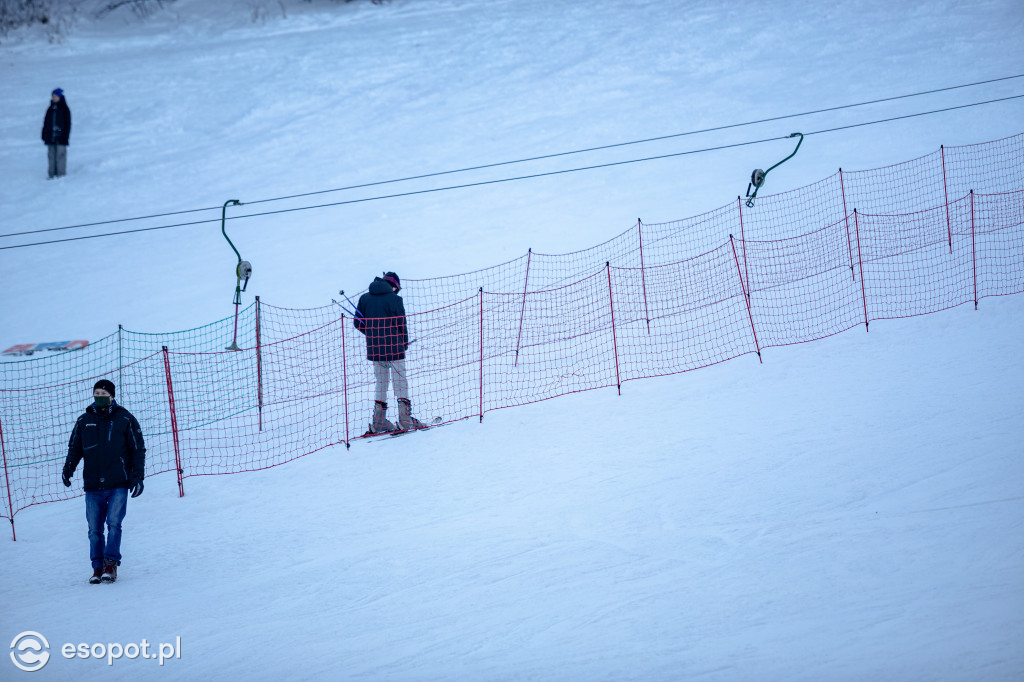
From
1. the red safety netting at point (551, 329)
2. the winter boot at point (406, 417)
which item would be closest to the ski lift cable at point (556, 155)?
the red safety netting at point (551, 329)

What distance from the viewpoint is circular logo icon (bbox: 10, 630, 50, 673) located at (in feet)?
21.6

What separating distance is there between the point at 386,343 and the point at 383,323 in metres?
0.22

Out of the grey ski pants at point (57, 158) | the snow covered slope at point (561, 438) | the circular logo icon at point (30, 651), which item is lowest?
the circular logo icon at point (30, 651)

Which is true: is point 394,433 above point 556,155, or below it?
below

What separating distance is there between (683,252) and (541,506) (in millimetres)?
6490

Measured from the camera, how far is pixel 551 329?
12.4 m

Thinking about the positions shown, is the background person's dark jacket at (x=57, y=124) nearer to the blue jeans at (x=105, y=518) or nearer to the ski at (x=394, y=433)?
the ski at (x=394, y=433)

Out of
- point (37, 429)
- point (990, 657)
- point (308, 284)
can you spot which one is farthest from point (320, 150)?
point (990, 657)

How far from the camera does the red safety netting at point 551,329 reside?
11047 mm

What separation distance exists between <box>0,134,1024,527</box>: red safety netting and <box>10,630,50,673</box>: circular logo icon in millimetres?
2922

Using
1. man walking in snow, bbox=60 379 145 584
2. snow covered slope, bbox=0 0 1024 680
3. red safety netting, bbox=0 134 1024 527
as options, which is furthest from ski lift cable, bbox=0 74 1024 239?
man walking in snow, bbox=60 379 145 584

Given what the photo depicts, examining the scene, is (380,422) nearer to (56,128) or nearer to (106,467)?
(106,467)

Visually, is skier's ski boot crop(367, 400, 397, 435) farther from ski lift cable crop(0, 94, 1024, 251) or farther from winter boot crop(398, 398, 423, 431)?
ski lift cable crop(0, 94, 1024, 251)

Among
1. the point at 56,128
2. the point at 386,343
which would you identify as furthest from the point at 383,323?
the point at 56,128
